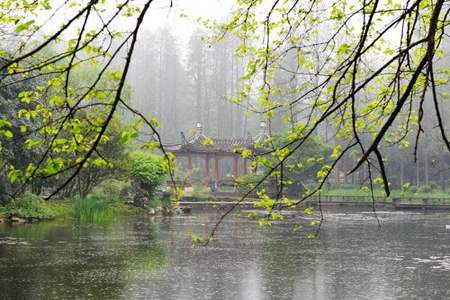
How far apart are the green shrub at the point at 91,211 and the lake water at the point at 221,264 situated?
2495 millimetres

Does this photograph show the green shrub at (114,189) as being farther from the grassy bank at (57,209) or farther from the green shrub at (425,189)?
the green shrub at (425,189)

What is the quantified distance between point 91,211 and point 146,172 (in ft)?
15.5

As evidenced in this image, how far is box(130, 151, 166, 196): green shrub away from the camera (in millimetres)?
25078

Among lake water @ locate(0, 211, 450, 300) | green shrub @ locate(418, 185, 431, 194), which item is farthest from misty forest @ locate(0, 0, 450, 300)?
green shrub @ locate(418, 185, 431, 194)

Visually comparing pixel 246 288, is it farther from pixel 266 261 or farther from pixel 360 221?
pixel 360 221

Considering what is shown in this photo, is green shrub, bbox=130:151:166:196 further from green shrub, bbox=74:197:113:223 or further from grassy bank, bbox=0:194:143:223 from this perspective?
green shrub, bbox=74:197:113:223

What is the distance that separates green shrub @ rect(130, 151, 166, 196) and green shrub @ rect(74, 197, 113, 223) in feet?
12.7

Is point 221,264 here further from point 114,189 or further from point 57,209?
point 114,189

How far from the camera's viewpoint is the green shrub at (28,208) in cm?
1897

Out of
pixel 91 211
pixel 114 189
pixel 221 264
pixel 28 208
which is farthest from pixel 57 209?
pixel 221 264

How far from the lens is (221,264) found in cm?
1095

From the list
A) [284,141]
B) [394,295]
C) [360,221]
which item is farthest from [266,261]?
[284,141]

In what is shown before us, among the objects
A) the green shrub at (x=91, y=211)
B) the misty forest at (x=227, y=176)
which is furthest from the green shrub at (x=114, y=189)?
the green shrub at (x=91, y=211)

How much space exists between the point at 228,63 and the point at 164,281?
4663cm
